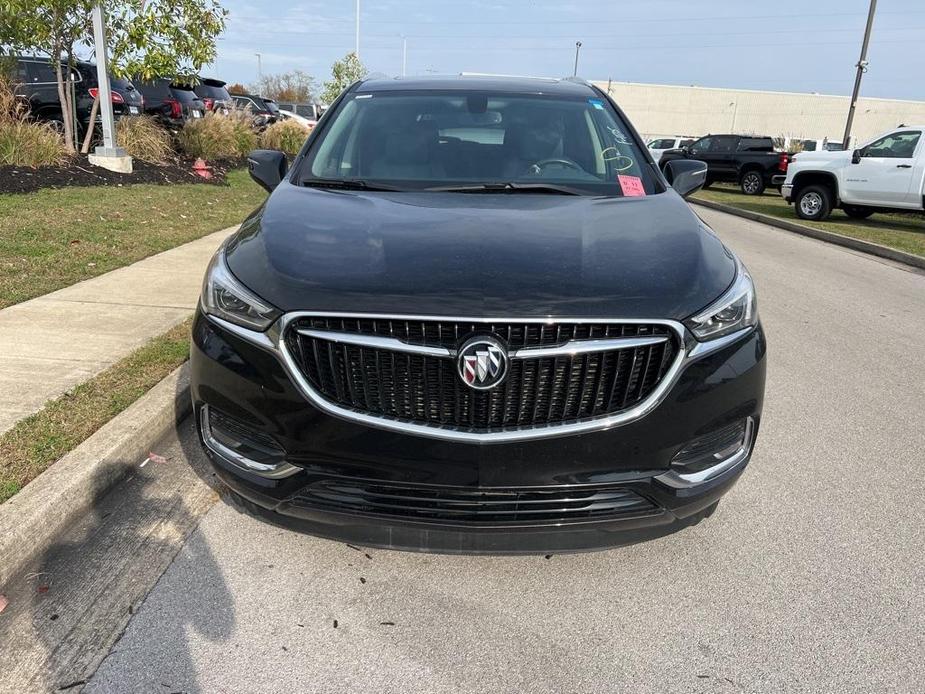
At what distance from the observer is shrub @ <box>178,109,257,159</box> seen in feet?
51.0

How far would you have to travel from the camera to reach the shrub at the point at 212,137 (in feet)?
51.0

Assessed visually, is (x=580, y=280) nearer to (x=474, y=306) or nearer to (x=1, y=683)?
(x=474, y=306)

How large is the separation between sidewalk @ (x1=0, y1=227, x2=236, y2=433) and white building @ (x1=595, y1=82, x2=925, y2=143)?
66399 millimetres

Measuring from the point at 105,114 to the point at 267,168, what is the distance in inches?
383

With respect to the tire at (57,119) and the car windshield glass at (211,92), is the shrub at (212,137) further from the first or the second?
the car windshield glass at (211,92)

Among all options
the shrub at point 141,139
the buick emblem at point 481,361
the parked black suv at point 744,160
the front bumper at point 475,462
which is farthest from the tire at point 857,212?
the buick emblem at point 481,361

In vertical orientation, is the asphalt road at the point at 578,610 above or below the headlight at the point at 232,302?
below

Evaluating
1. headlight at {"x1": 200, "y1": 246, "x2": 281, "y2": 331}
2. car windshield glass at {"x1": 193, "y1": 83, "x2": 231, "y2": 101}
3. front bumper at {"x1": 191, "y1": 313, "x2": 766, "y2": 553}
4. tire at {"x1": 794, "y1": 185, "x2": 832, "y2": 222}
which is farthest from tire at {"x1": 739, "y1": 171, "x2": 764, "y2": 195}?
headlight at {"x1": 200, "y1": 246, "x2": 281, "y2": 331}

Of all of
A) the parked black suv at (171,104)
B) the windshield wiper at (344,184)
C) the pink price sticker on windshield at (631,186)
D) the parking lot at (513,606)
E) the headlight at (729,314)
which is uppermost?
the parked black suv at (171,104)

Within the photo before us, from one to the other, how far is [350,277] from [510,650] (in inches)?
50.2

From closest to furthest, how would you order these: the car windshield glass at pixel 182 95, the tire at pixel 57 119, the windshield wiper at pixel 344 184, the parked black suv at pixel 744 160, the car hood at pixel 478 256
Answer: the car hood at pixel 478 256, the windshield wiper at pixel 344 184, the tire at pixel 57 119, the car windshield glass at pixel 182 95, the parked black suv at pixel 744 160

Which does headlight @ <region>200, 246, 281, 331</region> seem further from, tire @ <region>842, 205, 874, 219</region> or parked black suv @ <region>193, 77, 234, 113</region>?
parked black suv @ <region>193, 77, 234, 113</region>

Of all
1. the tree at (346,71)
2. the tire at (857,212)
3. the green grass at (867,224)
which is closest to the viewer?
the green grass at (867,224)

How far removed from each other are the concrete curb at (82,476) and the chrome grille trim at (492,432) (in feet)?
4.02
